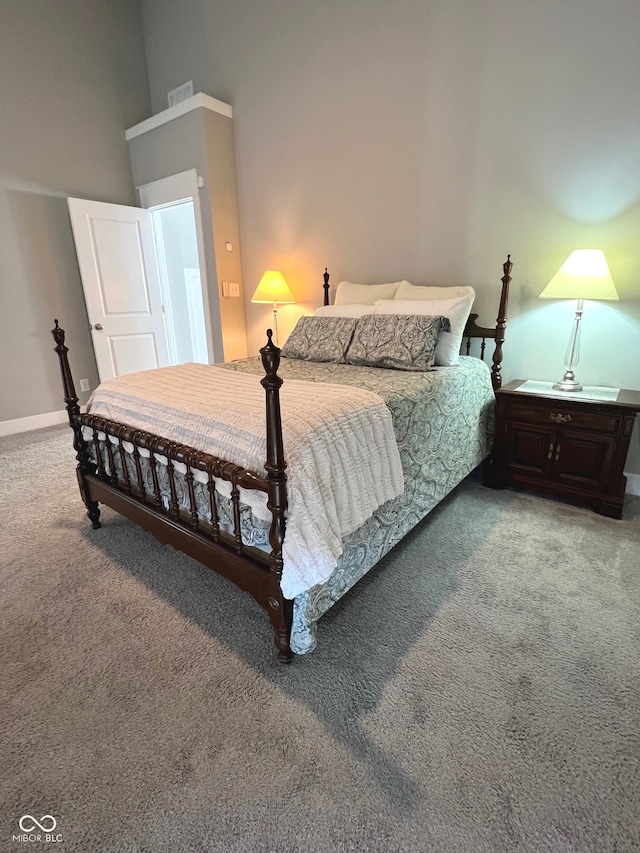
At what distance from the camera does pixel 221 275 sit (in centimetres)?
396

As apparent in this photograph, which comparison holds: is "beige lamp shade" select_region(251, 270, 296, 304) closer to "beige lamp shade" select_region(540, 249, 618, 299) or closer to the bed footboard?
the bed footboard

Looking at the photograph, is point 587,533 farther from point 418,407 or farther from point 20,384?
point 20,384

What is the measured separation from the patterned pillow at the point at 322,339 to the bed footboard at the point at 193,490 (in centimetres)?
127

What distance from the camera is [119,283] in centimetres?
412

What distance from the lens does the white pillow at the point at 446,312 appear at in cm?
247

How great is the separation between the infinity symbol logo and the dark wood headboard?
2.80m

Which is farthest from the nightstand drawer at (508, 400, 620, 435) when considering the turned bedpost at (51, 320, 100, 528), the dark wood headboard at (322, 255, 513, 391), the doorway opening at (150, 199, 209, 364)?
the doorway opening at (150, 199, 209, 364)

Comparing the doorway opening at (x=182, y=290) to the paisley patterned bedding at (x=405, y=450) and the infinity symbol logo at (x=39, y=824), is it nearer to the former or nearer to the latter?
the paisley patterned bedding at (x=405, y=450)

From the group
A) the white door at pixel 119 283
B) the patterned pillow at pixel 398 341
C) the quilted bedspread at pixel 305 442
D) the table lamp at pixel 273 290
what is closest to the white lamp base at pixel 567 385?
the patterned pillow at pixel 398 341

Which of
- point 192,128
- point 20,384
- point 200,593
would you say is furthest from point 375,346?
point 20,384

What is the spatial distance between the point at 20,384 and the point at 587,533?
178 inches

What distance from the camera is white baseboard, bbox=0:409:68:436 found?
377cm

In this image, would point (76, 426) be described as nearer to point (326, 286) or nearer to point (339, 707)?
point (339, 707)

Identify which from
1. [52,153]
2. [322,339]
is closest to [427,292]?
[322,339]
